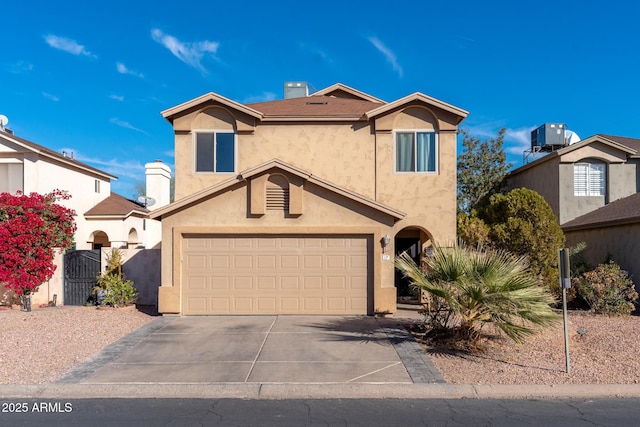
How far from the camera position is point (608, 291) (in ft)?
42.7

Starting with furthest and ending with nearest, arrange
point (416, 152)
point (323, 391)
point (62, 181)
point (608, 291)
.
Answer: point (62, 181)
point (416, 152)
point (608, 291)
point (323, 391)

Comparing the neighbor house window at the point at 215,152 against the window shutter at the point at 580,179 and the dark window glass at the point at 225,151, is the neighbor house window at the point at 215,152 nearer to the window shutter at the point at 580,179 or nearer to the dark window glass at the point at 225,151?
the dark window glass at the point at 225,151

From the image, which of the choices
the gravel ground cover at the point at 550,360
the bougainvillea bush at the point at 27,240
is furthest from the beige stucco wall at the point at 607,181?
the bougainvillea bush at the point at 27,240

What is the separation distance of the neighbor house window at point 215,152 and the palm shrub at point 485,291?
824 centimetres

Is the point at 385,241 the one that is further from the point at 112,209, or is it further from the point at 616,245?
the point at 112,209

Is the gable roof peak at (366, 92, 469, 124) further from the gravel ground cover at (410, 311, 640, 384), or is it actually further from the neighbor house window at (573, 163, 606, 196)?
the neighbor house window at (573, 163, 606, 196)

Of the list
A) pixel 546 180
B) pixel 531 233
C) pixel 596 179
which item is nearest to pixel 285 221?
pixel 531 233

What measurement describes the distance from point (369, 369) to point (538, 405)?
266 cm

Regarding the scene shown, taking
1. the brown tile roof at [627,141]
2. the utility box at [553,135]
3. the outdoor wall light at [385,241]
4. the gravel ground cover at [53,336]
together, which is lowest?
the gravel ground cover at [53,336]

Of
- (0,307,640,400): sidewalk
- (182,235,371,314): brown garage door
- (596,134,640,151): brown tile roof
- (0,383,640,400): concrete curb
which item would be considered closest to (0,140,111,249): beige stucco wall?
(182,235,371,314): brown garage door

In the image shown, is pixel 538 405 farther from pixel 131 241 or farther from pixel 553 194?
pixel 131 241

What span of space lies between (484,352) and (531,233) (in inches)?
257

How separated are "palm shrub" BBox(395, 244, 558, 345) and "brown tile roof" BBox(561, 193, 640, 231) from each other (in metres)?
8.27

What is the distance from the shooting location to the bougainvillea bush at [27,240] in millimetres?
13742
